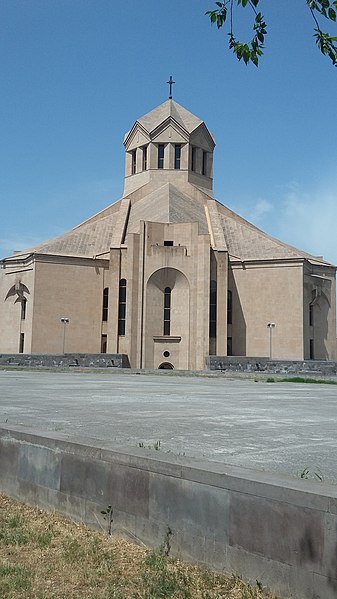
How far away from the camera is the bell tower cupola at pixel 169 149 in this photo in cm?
4194

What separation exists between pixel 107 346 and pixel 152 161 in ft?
49.1

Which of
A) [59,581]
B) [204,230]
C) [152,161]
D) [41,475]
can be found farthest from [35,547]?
[152,161]

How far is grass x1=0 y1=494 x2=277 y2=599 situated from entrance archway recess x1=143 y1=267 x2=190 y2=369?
30.3 metres

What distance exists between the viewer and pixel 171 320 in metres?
35.7

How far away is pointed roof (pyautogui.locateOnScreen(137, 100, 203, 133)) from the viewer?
4225cm

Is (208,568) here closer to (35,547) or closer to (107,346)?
(35,547)

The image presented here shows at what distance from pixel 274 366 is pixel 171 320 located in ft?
30.6

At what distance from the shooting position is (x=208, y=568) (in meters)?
3.51

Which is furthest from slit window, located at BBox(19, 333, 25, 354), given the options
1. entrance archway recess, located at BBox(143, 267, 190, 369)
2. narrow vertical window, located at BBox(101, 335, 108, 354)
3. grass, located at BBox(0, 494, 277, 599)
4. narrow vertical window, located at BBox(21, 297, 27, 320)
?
grass, located at BBox(0, 494, 277, 599)

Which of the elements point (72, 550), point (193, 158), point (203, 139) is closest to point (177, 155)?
point (193, 158)

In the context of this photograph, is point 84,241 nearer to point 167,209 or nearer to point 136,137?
point 167,209

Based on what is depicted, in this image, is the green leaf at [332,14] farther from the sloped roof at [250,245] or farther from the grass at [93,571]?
the sloped roof at [250,245]

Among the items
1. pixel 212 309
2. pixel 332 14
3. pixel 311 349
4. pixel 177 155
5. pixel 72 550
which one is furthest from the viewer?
pixel 177 155

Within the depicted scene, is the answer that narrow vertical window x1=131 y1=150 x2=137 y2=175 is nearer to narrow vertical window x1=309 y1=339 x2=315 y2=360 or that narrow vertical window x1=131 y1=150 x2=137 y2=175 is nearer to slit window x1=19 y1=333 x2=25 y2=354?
slit window x1=19 y1=333 x2=25 y2=354
